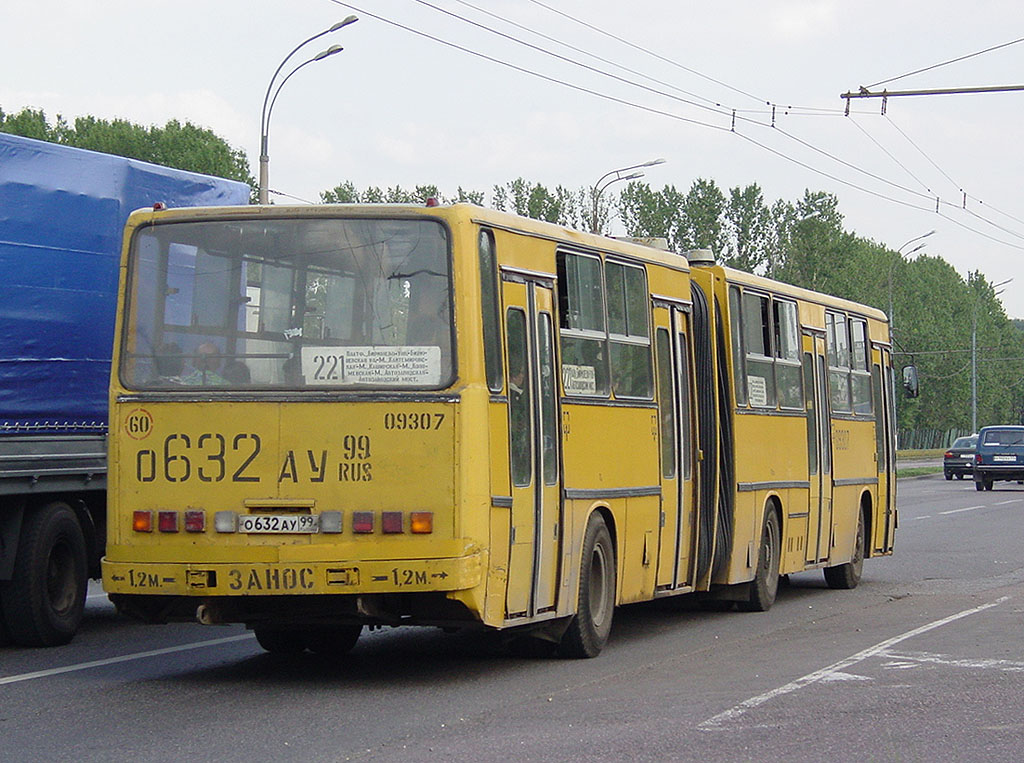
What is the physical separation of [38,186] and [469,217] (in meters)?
3.79

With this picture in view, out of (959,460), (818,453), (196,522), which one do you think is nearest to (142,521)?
(196,522)

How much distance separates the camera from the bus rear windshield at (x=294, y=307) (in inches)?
397

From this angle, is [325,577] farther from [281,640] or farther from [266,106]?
[266,106]

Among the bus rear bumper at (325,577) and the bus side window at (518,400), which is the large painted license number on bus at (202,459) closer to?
the bus rear bumper at (325,577)

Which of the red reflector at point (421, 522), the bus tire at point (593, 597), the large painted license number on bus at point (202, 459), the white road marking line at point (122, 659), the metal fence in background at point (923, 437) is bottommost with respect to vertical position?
the white road marking line at point (122, 659)

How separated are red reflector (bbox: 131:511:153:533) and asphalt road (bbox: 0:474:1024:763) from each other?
91 centimetres

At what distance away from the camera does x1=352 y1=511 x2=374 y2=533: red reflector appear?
32.4ft

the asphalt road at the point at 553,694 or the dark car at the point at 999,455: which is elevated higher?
the dark car at the point at 999,455

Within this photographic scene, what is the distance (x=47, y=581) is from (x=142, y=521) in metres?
2.59

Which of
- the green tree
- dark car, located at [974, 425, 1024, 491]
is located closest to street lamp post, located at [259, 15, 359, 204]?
dark car, located at [974, 425, 1024, 491]

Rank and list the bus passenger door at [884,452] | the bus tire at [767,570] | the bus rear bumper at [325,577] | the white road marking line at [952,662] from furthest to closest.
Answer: the bus passenger door at [884,452] → the bus tire at [767,570] → the white road marking line at [952,662] → the bus rear bumper at [325,577]

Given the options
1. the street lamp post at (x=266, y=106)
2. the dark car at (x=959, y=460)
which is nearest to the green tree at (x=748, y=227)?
the dark car at (x=959, y=460)

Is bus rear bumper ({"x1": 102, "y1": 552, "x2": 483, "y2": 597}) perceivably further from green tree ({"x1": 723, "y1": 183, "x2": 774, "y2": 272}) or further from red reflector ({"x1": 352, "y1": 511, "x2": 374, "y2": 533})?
green tree ({"x1": 723, "y1": 183, "x2": 774, "y2": 272})

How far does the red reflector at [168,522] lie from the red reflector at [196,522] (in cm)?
7
